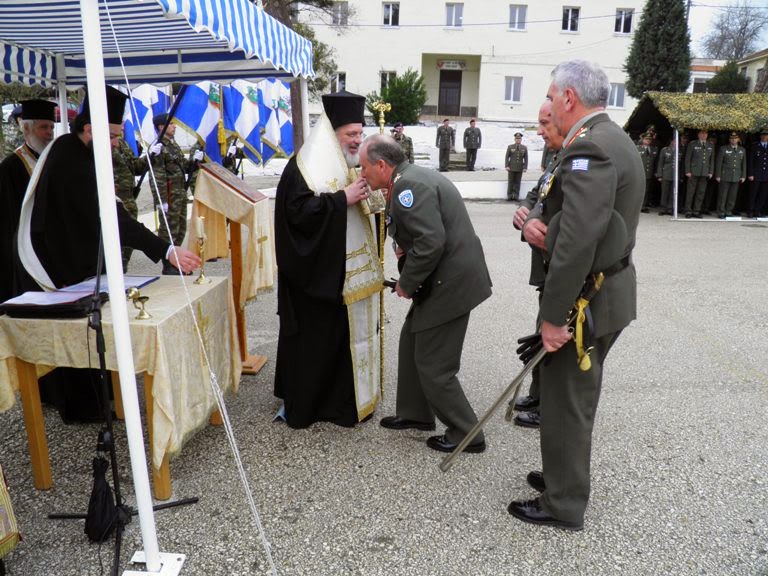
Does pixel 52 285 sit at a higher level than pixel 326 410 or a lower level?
higher

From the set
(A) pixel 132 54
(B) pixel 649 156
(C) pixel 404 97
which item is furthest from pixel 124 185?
(C) pixel 404 97

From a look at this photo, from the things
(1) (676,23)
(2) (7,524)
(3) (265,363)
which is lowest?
(3) (265,363)

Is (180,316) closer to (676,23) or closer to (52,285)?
(52,285)

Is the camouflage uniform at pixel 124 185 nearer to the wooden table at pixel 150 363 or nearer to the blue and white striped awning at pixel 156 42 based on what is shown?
the blue and white striped awning at pixel 156 42

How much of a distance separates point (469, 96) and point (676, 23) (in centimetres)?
1590

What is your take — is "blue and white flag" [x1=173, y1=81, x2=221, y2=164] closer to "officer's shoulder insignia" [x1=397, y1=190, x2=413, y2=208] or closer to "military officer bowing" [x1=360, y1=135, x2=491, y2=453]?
"military officer bowing" [x1=360, y1=135, x2=491, y2=453]

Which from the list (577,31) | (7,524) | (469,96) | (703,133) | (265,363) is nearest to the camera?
(7,524)

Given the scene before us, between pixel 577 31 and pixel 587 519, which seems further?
pixel 577 31

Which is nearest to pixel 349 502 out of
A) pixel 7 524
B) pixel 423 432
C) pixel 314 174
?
pixel 423 432

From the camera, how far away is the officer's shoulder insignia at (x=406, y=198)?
10.1 feet

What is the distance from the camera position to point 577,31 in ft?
116

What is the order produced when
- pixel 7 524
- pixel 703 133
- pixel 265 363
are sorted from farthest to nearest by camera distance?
pixel 703 133
pixel 265 363
pixel 7 524

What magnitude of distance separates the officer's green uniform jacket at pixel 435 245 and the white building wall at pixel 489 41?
1305 inches

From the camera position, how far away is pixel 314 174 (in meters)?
3.44
